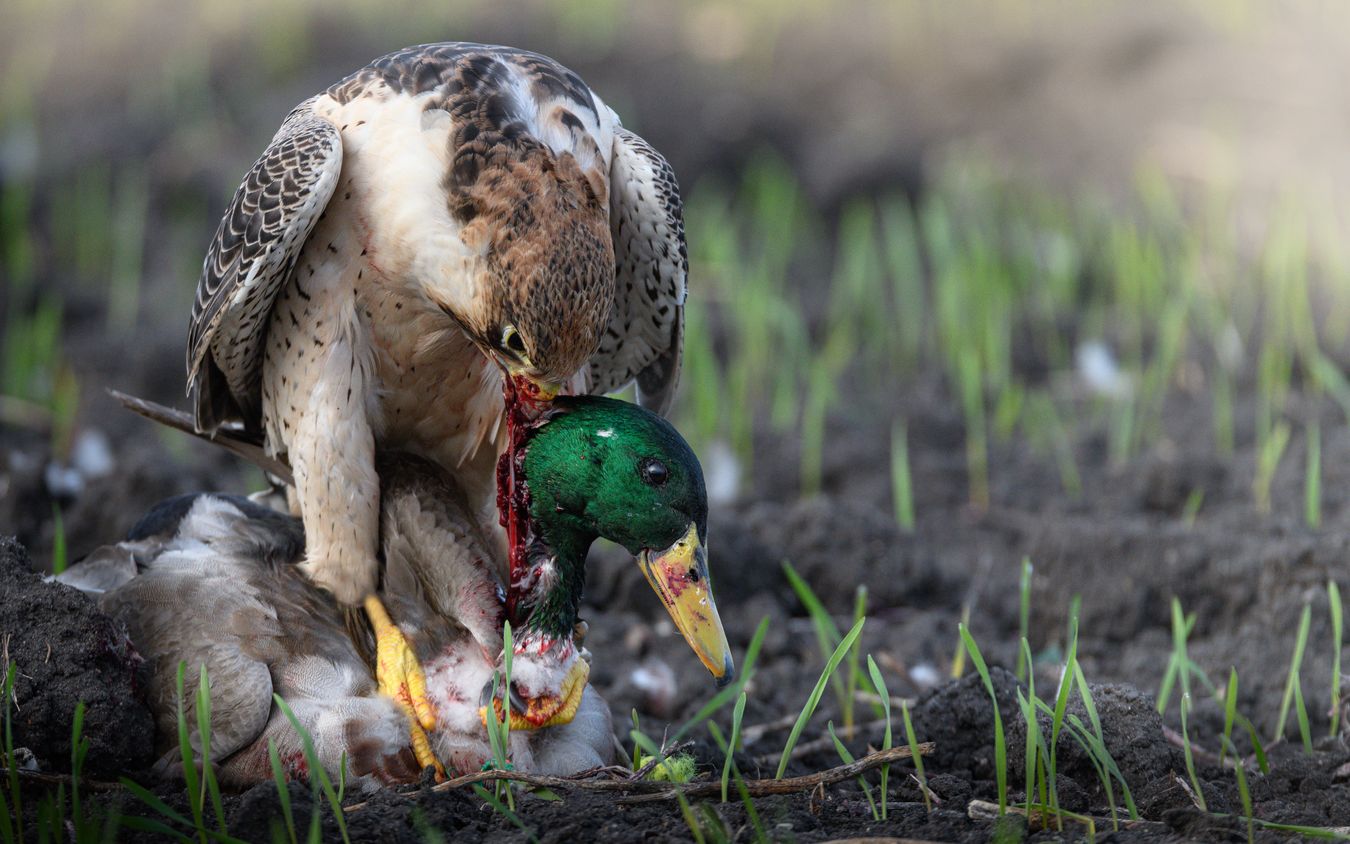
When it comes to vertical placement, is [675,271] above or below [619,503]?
above

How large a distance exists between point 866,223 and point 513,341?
11.1 feet

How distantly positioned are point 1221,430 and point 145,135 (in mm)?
5372

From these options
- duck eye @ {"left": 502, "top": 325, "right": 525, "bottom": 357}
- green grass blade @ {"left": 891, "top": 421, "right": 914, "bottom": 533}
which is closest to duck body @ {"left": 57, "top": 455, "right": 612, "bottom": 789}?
duck eye @ {"left": 502, "top": 325, "right": 525, "bottom": 357}

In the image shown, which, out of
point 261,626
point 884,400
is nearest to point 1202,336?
point 884,400

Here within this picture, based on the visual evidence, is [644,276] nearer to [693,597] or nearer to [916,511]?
[693,597]

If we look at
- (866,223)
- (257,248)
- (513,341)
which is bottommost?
(866,223)

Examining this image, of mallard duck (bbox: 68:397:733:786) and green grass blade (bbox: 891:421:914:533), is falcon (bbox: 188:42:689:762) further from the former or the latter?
green grass blade (bbox: 891:421:914:533)

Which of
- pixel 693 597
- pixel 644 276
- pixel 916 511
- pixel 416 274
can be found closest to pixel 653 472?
pixel 693 597

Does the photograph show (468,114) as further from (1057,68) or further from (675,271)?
(1057,68)

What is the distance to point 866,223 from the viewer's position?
588 centimetres

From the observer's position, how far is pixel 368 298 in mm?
3010

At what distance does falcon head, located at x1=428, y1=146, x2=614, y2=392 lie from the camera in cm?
267

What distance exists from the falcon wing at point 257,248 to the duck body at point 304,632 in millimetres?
340

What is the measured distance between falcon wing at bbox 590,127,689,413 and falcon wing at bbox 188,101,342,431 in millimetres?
626
